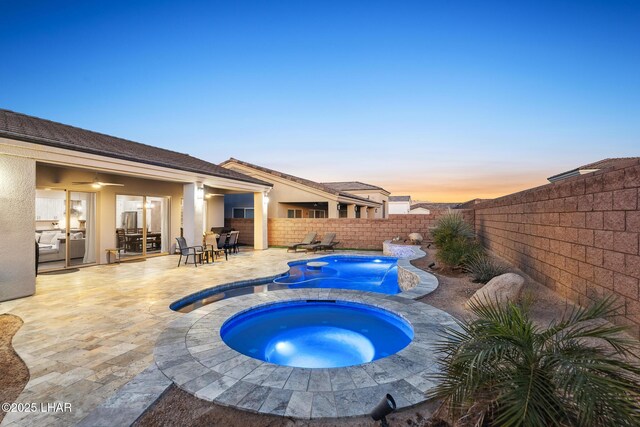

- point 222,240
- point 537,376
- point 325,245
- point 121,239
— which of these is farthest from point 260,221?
point 537,376

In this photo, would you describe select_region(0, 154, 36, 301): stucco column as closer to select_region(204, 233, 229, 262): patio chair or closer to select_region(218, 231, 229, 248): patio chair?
select_region(204, 233, 229, 262): patio chair

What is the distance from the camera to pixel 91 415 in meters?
2.69

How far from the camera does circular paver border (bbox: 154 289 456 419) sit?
2812 millimetres

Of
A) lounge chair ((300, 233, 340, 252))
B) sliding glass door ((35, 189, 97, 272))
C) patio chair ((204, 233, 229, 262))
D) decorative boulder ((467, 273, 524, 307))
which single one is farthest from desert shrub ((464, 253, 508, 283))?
sliding glass door ((35, 189, 97, 272))

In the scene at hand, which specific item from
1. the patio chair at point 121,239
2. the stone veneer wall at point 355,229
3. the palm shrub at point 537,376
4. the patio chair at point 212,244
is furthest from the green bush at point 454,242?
the patio chair at point 121,239

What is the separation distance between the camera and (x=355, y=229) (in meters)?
16.4

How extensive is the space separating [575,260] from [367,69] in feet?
37.7

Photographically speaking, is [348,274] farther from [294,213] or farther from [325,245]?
[294,213]

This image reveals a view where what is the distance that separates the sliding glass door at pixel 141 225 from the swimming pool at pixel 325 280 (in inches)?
271

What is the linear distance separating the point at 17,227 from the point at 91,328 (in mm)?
3836

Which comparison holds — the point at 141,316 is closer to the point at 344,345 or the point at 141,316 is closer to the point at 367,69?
the point at 344,345

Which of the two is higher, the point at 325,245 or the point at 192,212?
the point at 192,212

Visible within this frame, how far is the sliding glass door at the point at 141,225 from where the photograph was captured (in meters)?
12.5

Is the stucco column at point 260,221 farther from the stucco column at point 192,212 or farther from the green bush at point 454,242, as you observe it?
the green bush at point 454,242
